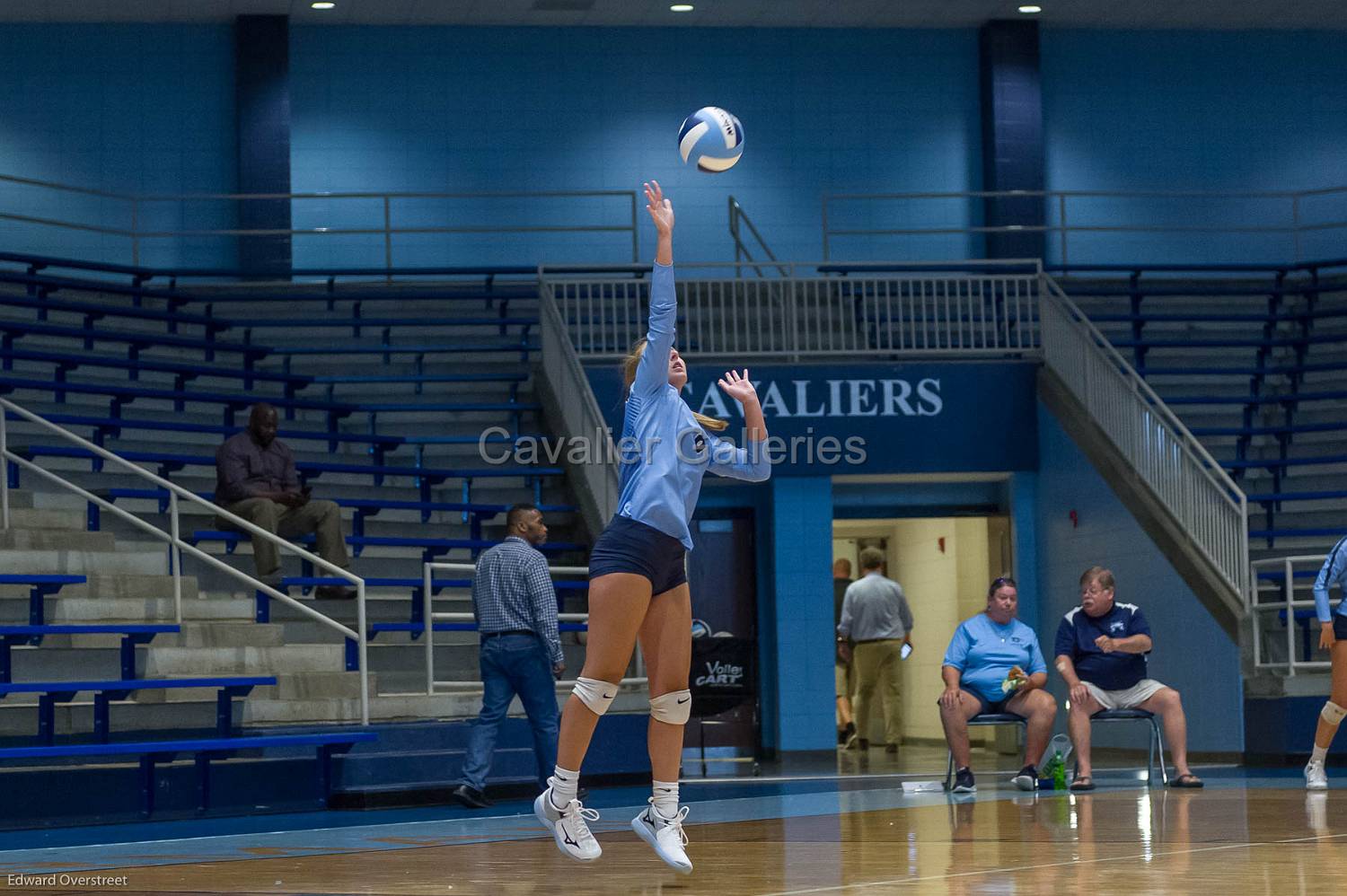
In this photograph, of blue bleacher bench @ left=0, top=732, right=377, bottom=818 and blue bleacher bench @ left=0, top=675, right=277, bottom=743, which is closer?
blue bleacher bench @ left=0, top=732, right=377, bottom=818

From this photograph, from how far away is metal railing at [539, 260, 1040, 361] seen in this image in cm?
1507

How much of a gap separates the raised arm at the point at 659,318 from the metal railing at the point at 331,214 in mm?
11298

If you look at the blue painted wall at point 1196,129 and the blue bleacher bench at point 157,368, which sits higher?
the blue painted wall at point 1196,129

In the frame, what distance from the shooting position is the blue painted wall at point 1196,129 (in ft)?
63.5

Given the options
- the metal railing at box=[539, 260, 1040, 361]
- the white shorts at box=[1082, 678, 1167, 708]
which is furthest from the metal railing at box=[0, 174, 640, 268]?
the white shorts at box=[1082, 678, 1167, 708]

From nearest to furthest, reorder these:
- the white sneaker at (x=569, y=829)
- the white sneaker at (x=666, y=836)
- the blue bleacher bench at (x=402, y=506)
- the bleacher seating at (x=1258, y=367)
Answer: the white sneaker at (x=666, y=836) → the white sneaker at (x=569, y=829) → the blue bleacher bench at (x=402, y=506) → the bleacher seating at (x=1258, y=367)

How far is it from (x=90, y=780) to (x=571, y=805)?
4334 mm

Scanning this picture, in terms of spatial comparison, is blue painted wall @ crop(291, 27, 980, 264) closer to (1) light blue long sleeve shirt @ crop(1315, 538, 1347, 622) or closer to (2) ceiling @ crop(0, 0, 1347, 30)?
(2) ceiling @ crop(0, 0, 1347, 30)

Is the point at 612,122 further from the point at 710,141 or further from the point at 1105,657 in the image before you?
the point at 710,141

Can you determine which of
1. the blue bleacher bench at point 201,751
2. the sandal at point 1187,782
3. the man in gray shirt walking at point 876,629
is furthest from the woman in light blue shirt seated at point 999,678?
the man in gray shirt walking at point 876,629

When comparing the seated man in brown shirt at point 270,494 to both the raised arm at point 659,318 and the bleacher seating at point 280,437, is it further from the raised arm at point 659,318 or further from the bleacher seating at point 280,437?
the raised arm at point 659,318

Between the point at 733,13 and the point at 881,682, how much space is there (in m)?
7.85

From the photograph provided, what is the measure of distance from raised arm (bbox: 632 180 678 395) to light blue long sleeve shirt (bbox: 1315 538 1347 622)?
18.5 ft

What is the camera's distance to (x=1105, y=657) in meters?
10.0
